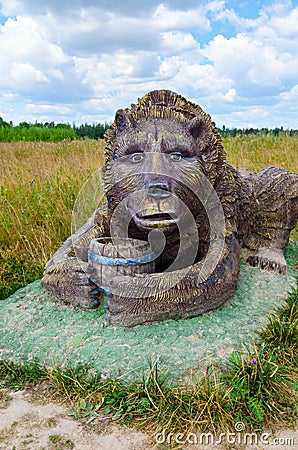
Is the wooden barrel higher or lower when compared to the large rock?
higher

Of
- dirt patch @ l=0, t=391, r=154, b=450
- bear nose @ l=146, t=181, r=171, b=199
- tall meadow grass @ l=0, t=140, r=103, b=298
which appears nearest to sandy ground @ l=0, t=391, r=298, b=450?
dirt patch @ l=0, t=391, r=154, b=450

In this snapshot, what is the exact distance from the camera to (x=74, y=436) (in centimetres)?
252

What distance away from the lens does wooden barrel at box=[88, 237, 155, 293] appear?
10.5 feet

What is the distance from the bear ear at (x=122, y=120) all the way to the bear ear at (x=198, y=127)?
1.43ft

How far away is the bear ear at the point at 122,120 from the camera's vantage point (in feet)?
10.8

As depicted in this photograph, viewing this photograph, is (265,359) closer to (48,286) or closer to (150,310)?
(150,310)

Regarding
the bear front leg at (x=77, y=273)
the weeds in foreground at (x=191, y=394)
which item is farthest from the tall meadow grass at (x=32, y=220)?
the weeds in foreground at (x=191, y=394)

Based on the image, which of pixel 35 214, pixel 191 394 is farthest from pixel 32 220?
pixel 191 394

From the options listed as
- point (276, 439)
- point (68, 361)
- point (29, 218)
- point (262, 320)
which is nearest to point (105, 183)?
point (68, 361)

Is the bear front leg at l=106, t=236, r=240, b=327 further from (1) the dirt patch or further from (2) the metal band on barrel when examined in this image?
(1) the dirt patch

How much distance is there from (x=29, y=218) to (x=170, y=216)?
3366 mm

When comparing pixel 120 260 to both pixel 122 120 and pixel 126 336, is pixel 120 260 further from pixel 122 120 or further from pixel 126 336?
pixel 122 120

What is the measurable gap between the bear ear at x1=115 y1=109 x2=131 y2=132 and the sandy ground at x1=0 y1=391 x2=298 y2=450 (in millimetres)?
1911

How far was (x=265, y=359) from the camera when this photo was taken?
3064 mm
